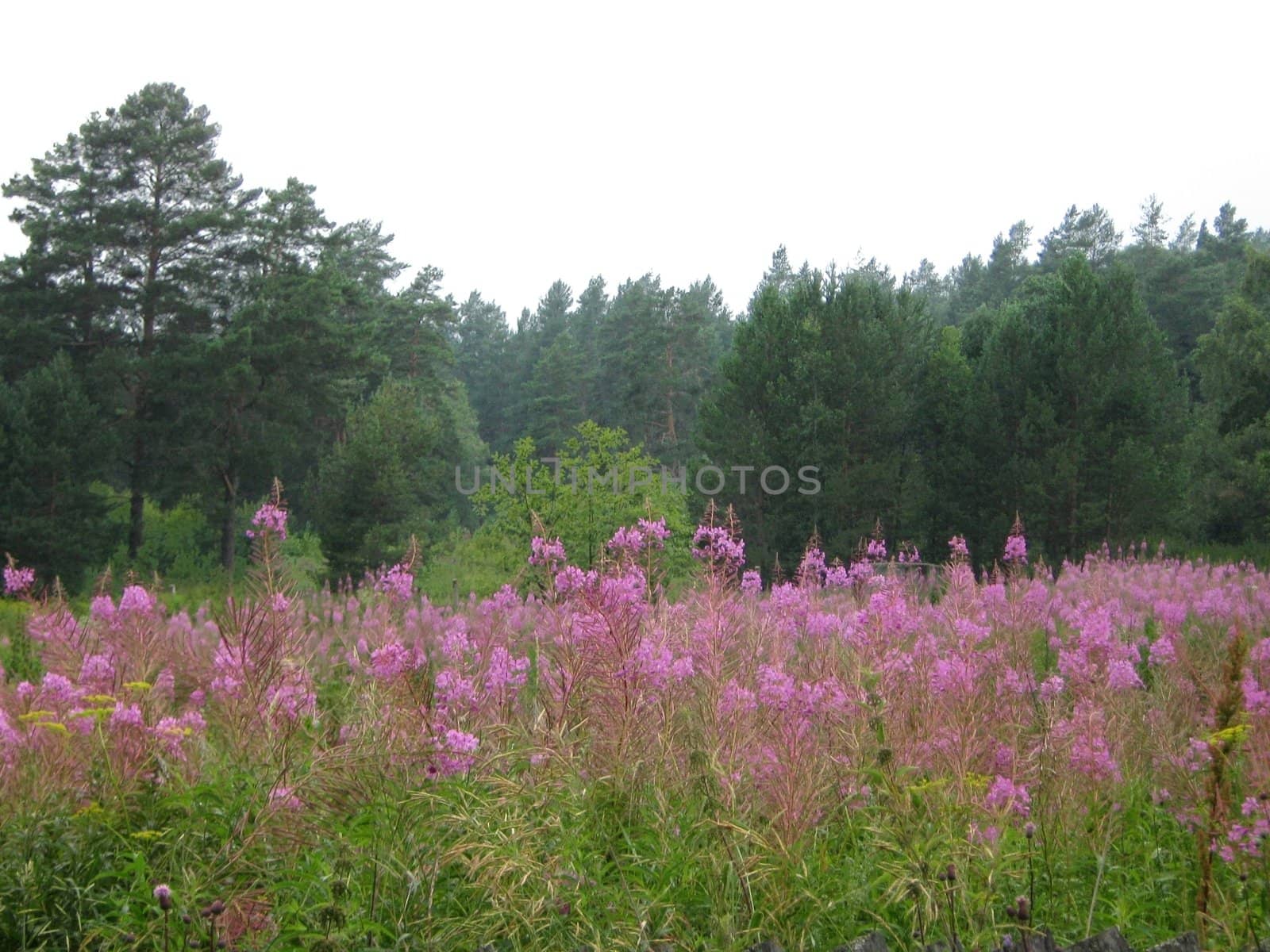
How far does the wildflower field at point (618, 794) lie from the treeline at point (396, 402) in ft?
49.0

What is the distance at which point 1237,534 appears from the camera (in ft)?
89.2

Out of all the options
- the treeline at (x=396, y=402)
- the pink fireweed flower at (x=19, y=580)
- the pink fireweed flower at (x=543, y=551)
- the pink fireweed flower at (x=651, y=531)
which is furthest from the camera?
the treeline at (x=396, y=402)

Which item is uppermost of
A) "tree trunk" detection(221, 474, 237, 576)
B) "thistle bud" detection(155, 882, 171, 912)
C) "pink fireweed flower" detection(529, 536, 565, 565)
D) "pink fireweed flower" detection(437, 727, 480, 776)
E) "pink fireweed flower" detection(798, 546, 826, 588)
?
"pink fireweed flower" detection(529, 536, 565, 565)

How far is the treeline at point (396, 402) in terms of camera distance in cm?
2333

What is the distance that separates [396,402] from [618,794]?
2510cm

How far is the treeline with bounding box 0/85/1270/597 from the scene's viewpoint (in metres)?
23.3

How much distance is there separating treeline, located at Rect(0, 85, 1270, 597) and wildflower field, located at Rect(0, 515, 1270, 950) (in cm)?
1493

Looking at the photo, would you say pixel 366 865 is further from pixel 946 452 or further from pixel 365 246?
pixel 365 246

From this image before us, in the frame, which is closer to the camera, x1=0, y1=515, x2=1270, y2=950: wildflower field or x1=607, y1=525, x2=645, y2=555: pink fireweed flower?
x1=0, y1=515, x2=1270, y2=950: wildflower field

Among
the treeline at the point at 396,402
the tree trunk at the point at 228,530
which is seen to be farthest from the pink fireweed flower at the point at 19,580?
the tree trunk at the point at 228,530

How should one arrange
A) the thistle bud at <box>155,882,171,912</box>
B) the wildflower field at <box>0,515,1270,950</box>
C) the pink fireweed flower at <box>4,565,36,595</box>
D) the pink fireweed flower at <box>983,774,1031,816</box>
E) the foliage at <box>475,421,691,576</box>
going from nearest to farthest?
1. the thistle bud at <box>155,882,171,912</box>
2. the wildflower field at <box>0,515,1270,950</box>
3. the pink fireweed flower at <box>983,774,1031,816</box>
4. the pink fireweed flower at <box>4,565,36,595</box>
5. the foliage at <box>475,421,691,576</box>

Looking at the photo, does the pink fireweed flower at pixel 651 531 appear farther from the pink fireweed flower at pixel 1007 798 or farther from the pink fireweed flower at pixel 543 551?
the pink fireweed flower at pixel 1007 798

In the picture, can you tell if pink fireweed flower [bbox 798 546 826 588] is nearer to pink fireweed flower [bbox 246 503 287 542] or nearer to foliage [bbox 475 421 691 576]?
pink fireweed flower [bbox 246 503 287 542]

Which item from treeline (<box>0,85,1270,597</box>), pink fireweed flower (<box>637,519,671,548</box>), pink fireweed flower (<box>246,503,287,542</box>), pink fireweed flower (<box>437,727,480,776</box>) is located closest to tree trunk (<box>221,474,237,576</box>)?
treeline (<box>0,85,1270,597</box>)
